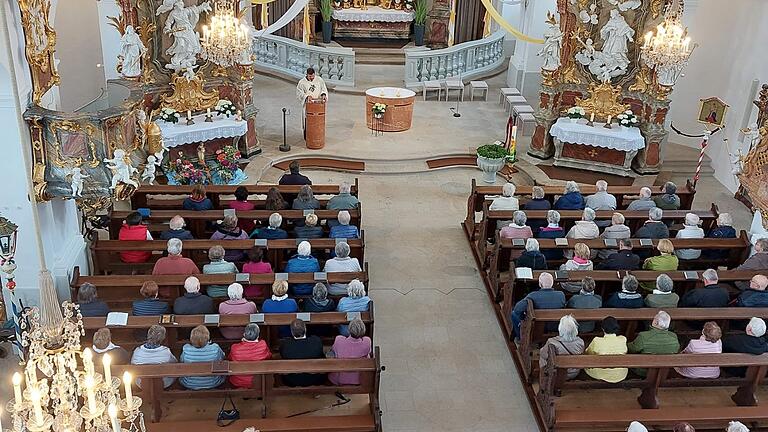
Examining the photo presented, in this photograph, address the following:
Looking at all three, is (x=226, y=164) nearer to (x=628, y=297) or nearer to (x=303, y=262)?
(x=303, y=262)

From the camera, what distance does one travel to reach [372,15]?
914 inches

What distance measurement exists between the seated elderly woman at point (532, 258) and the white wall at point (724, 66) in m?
7.07

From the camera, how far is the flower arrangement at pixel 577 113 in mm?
15109

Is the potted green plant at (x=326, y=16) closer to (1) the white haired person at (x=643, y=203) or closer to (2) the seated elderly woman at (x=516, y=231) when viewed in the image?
(1) the white haired person at (x=643, y=203)

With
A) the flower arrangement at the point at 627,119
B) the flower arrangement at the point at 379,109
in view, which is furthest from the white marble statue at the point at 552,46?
the flower arrangement at the point at 379,109

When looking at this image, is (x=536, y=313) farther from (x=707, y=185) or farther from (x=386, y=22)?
(x=386, y=22)

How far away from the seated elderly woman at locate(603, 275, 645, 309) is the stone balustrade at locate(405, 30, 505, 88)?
1130 cm

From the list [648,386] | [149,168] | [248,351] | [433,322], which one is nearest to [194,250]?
[149,168]

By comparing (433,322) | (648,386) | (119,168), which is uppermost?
(119,168)

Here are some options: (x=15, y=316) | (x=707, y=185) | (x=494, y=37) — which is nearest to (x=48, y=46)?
(x=15, y=316)

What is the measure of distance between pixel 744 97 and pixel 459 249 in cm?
702

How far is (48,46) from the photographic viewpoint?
8.63 meters

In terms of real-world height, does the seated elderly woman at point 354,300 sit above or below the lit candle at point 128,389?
below

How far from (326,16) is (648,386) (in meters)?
17.1
